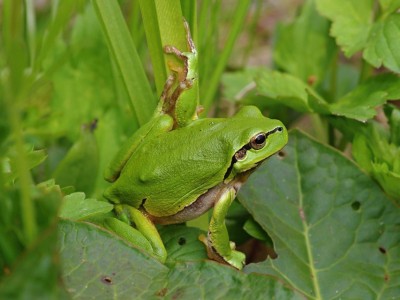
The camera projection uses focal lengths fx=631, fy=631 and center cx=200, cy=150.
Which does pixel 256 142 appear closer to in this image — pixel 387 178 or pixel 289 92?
pixel 387 178

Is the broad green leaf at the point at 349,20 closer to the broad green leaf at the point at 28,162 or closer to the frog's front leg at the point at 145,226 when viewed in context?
the frog's front leg at the point at 145,226

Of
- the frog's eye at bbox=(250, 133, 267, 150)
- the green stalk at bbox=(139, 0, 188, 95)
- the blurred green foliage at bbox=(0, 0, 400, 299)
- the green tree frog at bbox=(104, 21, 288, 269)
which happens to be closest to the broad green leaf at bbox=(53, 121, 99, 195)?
the blurred green foliage at bbox=(0, 0, 400, 299)

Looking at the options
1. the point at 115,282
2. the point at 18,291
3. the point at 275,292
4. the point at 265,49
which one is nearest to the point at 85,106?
Answer: the point at 115,282

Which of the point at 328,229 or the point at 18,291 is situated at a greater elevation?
the point at 18,291

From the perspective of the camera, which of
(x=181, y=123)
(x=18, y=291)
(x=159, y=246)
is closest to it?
(x=18, y=291)

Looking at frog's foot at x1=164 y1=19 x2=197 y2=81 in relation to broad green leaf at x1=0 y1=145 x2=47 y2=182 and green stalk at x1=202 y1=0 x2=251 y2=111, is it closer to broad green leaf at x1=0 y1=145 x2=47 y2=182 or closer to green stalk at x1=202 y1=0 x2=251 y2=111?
green stalk at x1=202 y1=0 x2=251 y2=111

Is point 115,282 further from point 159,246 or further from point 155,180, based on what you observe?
point 155,180
